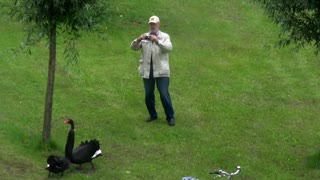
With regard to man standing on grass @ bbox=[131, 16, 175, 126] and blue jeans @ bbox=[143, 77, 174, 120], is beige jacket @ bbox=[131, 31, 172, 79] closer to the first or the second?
man standing on grass @ bbox=[131, 16, 175, 126]

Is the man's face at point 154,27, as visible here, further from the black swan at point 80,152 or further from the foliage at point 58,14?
the black swan at point 80,152

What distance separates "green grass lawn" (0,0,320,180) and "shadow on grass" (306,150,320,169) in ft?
0.07

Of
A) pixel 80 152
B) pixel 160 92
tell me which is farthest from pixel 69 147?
pixel 160 92

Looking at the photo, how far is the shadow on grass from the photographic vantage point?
11.9m

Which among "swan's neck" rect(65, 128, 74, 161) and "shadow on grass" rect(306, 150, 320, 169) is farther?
"shadow on grass" rect(306, 150, 320, 169)

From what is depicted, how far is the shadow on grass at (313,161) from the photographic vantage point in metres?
11.9

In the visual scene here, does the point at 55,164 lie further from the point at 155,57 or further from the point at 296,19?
the point at 296,19

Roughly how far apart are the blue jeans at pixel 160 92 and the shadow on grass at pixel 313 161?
280 cm

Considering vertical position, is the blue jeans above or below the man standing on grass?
below

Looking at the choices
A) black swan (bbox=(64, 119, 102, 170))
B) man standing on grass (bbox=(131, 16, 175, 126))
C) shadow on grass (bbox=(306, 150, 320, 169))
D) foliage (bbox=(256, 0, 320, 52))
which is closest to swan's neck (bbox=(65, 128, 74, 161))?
black swan (bbox=(64, 119, 102, 170))

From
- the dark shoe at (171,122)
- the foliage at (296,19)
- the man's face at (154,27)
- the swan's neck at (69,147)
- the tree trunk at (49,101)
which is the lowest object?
the swan's neck at (69,147)

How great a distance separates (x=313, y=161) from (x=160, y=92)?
10.1ft

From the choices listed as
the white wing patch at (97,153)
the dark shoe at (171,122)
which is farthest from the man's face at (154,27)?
the white wing patch at (97,153)

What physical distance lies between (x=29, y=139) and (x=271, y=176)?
414cm
